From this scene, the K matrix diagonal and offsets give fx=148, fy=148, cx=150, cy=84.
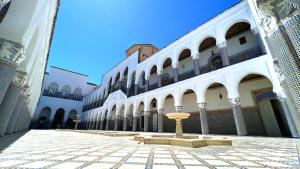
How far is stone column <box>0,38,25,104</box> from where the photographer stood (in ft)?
13.4

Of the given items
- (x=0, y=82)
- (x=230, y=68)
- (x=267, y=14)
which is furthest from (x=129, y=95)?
(x=267, y=14)

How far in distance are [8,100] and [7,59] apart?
10.8 ft

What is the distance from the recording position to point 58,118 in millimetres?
27672

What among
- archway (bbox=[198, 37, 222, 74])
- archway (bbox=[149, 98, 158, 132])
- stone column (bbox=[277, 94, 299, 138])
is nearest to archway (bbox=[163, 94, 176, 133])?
archway (bbox=[149, 98, 158, 132])

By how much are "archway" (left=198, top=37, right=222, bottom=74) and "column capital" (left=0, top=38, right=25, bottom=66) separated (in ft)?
39.0

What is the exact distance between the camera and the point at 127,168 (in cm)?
205

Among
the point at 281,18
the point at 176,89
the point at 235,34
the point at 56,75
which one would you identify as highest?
the point at 56,75

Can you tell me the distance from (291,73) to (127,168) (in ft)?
12.7

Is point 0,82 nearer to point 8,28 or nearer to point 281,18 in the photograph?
point 8,28

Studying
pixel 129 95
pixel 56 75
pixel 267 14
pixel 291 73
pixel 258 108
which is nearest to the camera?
pixel 291 73

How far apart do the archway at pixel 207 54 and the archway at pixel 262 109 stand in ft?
9.10

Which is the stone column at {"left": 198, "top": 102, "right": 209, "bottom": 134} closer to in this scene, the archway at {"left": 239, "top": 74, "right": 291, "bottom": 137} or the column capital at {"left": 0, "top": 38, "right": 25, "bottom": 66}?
the archway at {"left": 239, "top": 74, "right": 291, "bottom": 137}

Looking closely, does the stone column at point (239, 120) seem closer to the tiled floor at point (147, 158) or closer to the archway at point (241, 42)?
the archway at point (241, 42)

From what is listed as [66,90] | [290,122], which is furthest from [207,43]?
[66,90]
